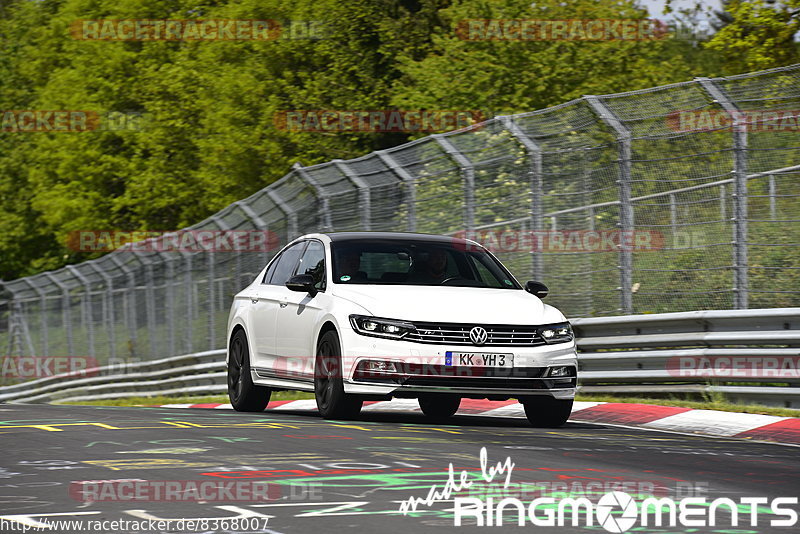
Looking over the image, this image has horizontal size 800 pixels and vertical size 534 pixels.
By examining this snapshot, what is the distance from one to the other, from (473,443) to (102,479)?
287cm

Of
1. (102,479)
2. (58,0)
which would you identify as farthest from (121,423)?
(58,0)

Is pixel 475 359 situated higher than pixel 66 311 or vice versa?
pixel 475 359

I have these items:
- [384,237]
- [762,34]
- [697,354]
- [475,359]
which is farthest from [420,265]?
[762,34]

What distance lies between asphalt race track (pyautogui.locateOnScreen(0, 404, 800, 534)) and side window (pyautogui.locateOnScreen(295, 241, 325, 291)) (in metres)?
1.41

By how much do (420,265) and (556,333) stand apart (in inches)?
62.2

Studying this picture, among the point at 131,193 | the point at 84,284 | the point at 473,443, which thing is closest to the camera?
the point at 473,443

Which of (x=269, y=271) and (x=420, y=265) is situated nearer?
(x=420, y=265)

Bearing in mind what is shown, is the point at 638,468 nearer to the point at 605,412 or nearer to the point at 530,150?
the point at 605,412

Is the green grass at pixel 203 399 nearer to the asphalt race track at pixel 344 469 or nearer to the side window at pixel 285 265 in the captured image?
the side window at pixel 285 265

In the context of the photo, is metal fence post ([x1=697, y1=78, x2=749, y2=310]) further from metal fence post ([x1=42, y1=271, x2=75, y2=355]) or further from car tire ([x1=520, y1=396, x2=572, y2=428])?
metal fence post ([x1=42, y1=271, x2=75, y2=355])

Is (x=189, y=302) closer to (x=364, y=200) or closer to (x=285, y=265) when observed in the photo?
(x=364, y=200)

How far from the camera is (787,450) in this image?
9969 mm

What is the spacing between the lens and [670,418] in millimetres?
12422

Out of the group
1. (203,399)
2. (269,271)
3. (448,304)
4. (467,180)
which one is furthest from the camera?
(203,399)
